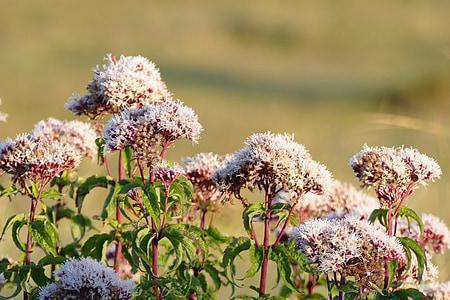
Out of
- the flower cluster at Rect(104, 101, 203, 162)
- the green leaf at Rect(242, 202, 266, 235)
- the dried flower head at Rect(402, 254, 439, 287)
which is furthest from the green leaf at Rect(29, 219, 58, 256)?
the dried flower head at Rect(402, 254, 439, 287)

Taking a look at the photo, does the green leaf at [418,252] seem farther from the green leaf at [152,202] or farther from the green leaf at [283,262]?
the green leaf at [152,202]

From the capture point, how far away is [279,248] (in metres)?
2.84

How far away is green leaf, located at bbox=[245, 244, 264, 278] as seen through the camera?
2779 millimetres

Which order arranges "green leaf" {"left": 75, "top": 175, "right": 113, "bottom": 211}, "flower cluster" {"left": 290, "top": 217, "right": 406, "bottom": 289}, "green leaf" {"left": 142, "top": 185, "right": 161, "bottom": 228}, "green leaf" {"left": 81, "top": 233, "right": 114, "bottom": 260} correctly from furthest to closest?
"green leaf" {"left": 75, "top": 175, "right": 113, "bottom": 211}, "green leaf" {"left": 81, "top": 233, "right": 114, "bottom": 260}, "green leaf" {"left": 142, "top": 185, "right": 161, "bottom": 228}, "flower cluster" {"left": 290, "top": 217, "right": 406, "bottom": 289}

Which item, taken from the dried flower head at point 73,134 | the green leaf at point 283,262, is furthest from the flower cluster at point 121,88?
the green leaf at point 283,262

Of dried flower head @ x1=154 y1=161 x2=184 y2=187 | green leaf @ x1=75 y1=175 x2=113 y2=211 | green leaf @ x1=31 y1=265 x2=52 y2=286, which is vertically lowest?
green leaf @ x1=31 y1=265 x2=52 y2=286

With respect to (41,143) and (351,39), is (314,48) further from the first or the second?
(41,143)

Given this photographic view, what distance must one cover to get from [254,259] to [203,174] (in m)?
0.52

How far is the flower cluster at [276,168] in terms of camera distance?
2799mm

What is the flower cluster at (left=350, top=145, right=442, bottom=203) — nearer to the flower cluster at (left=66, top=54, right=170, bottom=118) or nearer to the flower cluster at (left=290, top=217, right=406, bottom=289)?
the flower cluster at (left=290, top=217, right=406, bottom=289)

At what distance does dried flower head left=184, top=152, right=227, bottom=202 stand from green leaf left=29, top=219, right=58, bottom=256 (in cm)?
54

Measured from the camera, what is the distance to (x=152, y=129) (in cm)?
282

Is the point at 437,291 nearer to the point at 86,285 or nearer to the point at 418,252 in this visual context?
the point at 418,252

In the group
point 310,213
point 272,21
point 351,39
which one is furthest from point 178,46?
point 310,213
